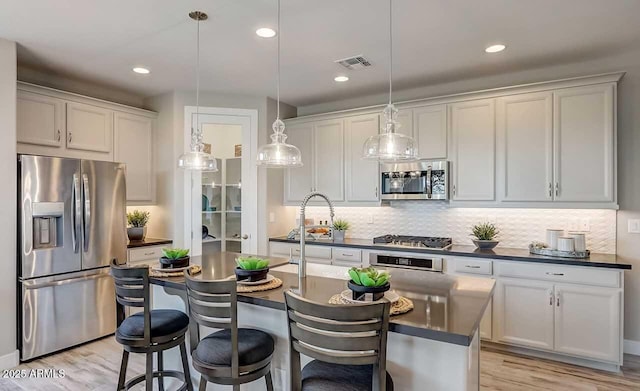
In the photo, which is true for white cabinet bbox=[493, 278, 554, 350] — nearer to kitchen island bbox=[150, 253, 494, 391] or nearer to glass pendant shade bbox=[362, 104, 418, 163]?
kitchen island bbox=[150, 253, 494, 391]

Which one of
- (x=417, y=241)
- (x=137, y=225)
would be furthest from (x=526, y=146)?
(x=137, y=225)

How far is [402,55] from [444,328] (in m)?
2.71

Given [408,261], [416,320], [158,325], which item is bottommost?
[158,325]

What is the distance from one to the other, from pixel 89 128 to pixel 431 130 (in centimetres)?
375

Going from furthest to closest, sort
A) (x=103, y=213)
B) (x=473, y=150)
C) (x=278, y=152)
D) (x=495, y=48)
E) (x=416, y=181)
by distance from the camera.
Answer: (x=416, y=181) → (x=473, y=150) → (x=103, y=213) → (x=495, y=48) → (x=278, y=152)

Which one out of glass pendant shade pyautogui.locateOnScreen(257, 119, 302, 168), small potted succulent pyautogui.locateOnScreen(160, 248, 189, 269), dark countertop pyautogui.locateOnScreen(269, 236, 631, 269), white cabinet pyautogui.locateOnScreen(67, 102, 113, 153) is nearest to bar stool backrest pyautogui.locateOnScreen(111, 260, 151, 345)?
small potted succulent pyautogui.locateOnScreen(160, 248, 189, 269)

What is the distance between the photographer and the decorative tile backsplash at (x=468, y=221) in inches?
144

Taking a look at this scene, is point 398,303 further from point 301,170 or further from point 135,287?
point 301,170

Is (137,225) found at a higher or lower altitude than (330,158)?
lower

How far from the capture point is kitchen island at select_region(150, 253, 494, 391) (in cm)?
167

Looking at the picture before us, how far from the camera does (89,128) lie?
13.7 feet

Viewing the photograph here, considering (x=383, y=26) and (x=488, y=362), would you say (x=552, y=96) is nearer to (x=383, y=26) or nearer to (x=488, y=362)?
(x=383, y=26)

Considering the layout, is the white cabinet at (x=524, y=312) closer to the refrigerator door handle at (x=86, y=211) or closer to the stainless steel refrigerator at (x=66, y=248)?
the stainless steel refrigerator at (x=66, y=248)

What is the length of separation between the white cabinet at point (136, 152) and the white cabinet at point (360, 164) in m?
2.49
